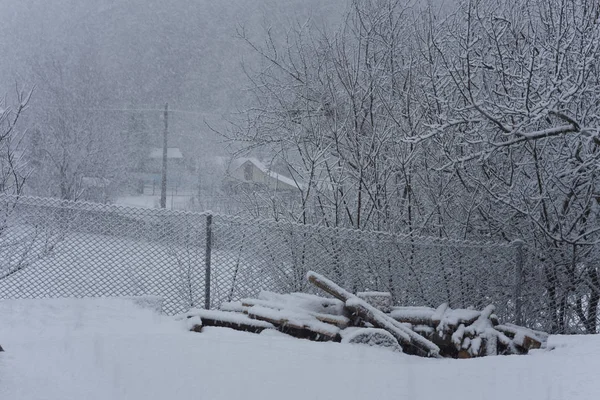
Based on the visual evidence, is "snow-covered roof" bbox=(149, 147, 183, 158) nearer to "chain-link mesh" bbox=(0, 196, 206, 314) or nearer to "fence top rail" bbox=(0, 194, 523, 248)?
"chain-link mesh" bbox=(0, 196, 206, 314)

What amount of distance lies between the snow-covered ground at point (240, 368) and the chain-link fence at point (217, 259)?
140 centimetres

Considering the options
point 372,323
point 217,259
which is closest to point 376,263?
point 372,323

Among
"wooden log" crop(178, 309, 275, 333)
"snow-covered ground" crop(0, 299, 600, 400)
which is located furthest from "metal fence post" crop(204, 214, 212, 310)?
"snow-covered ground" crop(0, 299, 600, 400)

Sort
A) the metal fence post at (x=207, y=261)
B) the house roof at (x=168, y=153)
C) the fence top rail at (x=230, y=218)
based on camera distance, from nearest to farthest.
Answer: the fence top rail at (x=230, y=218), the metal fence post at (x=207, y=261), the house roof at (x=168, y=153)

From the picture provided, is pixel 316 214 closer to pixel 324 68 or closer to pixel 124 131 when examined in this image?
pixel 324 68

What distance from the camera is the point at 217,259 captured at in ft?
22.2

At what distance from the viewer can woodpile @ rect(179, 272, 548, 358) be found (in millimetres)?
4738

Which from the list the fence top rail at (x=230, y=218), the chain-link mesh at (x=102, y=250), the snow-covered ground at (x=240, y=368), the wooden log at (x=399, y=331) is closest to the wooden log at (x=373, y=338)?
the snow-covered ground at (x=240, y=368)

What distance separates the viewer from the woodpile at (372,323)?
4738mm

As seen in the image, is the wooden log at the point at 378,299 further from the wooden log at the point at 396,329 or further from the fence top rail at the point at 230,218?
the fence top rail at the point at 230,218

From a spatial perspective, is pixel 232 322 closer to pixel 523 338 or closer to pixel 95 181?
pixel 523 338

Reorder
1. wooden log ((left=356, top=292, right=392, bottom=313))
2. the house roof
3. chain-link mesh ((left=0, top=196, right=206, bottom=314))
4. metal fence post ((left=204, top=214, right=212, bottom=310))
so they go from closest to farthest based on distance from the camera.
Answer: wooden log ((left=356, top=292, right=392, bottom=313)) → chain-link mesh ((left=0, top=196, right=206, bottom=314)) → metal fence post ((left=204, top=214, right=212, bottom=310)) → the house roof

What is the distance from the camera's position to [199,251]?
647cm

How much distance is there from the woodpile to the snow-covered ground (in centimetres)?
22
